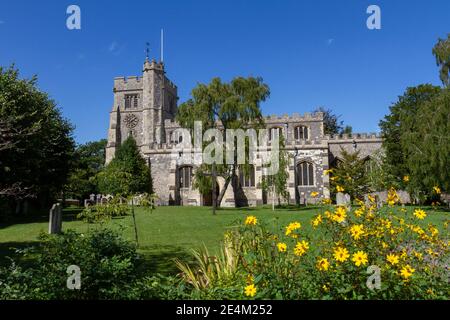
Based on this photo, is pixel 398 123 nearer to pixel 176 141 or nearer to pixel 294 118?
pixel 294 118

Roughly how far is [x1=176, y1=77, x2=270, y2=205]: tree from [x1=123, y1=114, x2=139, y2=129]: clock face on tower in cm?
1951

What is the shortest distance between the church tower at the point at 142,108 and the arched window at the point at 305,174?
1586 cm

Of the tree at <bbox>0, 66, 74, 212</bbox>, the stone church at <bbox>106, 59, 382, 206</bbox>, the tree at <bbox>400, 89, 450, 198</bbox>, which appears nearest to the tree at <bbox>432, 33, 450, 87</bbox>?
the tree at <bbox>400, 89, 450, 198</bbox>

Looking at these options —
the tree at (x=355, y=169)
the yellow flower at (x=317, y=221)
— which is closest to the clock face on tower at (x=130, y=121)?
the tree at (x=355, y=169)

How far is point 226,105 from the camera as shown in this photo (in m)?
23.2

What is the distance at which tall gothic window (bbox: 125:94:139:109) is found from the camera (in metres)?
42.9

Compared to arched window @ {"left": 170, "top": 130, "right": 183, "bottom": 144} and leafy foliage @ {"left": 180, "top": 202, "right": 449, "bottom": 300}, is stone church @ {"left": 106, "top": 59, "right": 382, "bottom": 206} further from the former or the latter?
leafy foliage @ {"left": 180, "top": 202, "right": 449, "bottom": 300}

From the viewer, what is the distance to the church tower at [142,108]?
4041 centimetres

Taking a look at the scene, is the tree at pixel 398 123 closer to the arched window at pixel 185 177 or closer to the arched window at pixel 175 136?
the arched window at pixel 185 177

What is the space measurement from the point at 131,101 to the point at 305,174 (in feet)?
76.8

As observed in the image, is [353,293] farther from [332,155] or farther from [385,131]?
[332,155]

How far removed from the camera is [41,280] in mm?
4367

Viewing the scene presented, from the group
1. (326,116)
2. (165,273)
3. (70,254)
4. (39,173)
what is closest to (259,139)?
(39,173)
